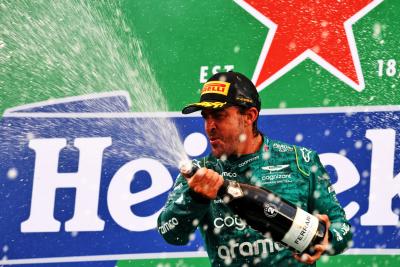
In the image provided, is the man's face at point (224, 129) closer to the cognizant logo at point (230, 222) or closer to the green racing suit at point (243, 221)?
the green racing suit at point (243, 221)

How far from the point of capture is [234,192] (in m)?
3.37

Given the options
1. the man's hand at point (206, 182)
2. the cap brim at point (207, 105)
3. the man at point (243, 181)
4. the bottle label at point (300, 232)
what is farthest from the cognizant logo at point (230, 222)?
the cap brim at point (207, 105)

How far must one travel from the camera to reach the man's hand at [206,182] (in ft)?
10.6

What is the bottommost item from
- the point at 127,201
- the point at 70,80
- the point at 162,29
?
the point at 127,201

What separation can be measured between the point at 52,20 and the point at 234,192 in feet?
7.85

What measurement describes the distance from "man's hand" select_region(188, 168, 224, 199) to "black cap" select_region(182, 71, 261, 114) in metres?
0.38

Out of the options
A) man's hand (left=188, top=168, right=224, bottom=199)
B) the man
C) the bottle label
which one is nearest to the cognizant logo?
the man

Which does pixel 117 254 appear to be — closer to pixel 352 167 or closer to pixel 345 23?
pixel 352 167

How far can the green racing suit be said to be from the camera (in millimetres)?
3570

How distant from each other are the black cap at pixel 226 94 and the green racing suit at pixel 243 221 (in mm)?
244

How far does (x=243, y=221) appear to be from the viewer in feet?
11.7

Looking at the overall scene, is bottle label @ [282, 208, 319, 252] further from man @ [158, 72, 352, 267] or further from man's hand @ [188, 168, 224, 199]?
man's hand @ [188, 168, 224, 199]

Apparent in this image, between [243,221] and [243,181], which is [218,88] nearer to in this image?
[243,181]

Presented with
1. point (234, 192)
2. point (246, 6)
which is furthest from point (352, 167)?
point (234, 192)
